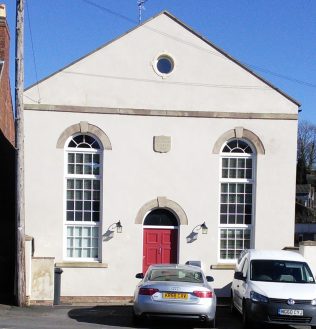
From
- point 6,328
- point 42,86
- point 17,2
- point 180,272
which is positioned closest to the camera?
point 6,328

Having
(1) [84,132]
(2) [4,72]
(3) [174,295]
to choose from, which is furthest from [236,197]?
(2) [4,72]

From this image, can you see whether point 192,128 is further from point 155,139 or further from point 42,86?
point 42,86

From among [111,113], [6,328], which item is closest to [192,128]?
[111,113]

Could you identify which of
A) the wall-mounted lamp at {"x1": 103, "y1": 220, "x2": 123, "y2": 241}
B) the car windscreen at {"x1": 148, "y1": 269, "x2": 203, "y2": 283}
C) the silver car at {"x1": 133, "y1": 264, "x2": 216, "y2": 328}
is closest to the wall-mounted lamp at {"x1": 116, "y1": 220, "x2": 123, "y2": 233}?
the wall-mounted lamp at {"x1": 103, "y1": 220, "x2": 123, "y2": 241}

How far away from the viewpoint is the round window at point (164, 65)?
19.1 metres

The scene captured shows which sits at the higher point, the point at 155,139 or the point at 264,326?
the point at 155,139

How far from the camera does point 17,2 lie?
606 inches

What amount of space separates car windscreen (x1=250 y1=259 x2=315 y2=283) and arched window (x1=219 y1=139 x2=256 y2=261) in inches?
208

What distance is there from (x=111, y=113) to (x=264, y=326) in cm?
845

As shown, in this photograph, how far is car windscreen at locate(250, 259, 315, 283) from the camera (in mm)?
13625

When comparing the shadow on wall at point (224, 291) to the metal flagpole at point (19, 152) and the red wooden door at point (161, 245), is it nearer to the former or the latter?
the red wooden door at point (161, 245)

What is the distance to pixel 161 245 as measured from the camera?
19.4m

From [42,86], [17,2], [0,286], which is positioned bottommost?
[0,286]

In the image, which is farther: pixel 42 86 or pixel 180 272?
pixel 42 86
